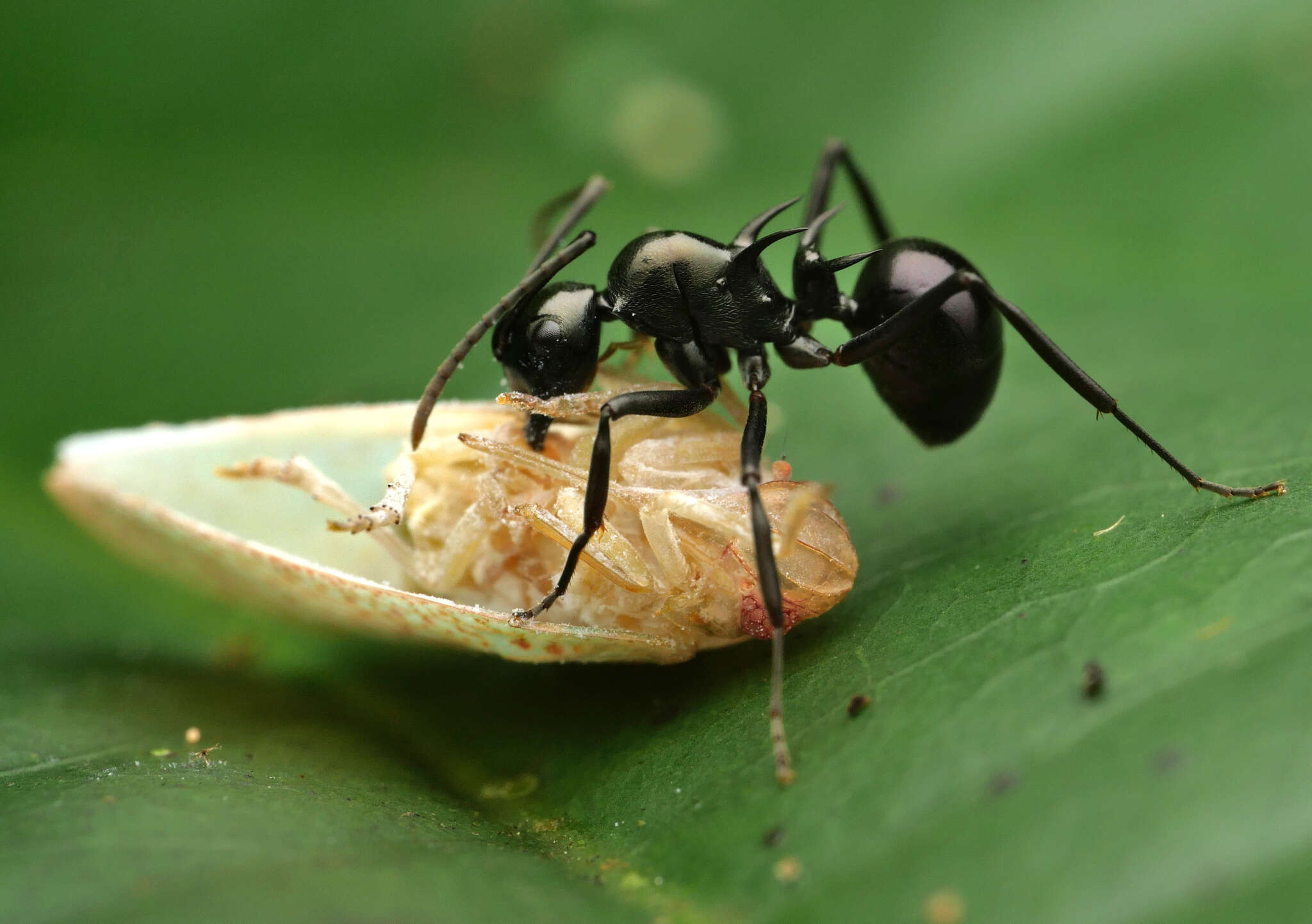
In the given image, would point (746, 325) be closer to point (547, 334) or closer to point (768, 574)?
point (547, 334)

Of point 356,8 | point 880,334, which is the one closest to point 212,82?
point 356,8


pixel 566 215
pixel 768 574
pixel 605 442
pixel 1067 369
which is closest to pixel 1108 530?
pixel 1067 369

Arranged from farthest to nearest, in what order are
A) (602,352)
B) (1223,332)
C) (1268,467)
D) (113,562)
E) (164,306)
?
(164,306)
(113,562)
(1223,332)
(602,352)
(1268,467)

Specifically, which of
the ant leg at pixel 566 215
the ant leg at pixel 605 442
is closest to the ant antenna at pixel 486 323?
the ant leg at pixel 566 215

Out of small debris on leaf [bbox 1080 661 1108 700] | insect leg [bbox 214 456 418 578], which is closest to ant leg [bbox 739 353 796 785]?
small debris on leaf [bbox 1080 661 1108 700]

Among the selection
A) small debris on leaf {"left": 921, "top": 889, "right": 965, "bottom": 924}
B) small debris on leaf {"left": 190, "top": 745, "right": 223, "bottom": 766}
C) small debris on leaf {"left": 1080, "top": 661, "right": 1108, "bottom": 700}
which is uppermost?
small debris on leaf {"left": 1080, "top": 661, "right": 1108, "bottom": 700}

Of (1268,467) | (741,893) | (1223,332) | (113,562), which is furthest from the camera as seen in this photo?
(113,562)

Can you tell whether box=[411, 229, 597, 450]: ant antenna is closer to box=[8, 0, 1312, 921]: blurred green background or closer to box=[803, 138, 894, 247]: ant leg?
box=[8, 0, 1312, 921]: blurred green background

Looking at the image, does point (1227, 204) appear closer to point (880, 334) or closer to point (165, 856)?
point (880, 334)
